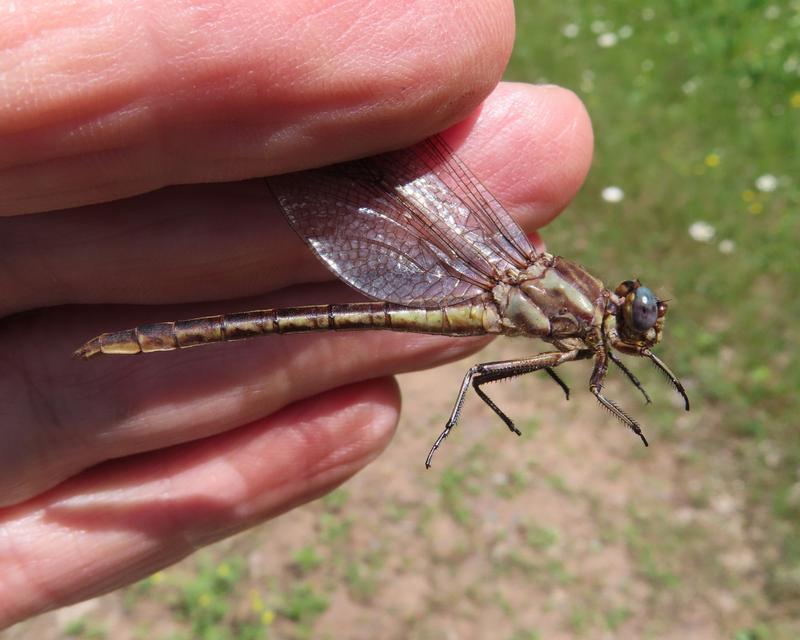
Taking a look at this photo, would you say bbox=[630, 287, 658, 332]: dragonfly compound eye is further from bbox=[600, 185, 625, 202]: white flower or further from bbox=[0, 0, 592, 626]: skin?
bbox=[600, 185, 625, 202]: white flower

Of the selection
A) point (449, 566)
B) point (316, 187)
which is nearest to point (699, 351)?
point (449, 566)

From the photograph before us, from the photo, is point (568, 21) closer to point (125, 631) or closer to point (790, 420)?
point (790, 420)

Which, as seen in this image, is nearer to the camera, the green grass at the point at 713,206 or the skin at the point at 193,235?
the skin at the point at 193,235

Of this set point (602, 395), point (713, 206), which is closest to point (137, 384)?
point (602, 395)

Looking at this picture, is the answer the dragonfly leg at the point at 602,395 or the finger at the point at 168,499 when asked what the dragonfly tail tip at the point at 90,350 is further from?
the dragonfly leg at the point at 602,395

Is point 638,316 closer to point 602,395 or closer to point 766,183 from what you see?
point 602,395

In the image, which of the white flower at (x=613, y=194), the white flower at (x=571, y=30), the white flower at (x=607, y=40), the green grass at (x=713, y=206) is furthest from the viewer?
the white flower at (x=571, y=30)

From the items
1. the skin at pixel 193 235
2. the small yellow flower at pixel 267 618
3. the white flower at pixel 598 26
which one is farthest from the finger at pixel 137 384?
the white flower at pixel 598 26

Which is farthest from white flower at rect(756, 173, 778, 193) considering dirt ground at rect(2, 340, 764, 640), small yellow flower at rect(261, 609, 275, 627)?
small yellow flower at rect(261, 609, 275, 627)
